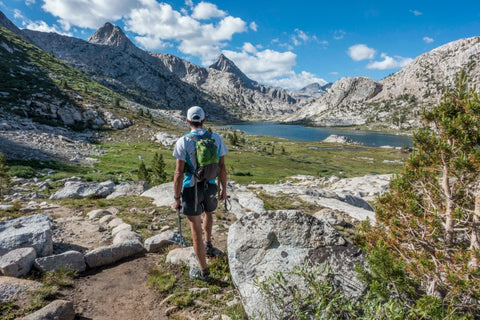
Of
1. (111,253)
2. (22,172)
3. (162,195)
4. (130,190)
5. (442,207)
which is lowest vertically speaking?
(130,190)

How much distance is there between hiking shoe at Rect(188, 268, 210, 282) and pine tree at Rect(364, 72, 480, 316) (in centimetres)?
384

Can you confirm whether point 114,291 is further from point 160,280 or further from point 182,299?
point 182,299

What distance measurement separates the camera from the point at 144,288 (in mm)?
5941

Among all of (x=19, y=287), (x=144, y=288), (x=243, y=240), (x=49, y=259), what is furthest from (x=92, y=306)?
(x=243, y=240)

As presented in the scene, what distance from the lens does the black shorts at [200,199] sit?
18.7ft

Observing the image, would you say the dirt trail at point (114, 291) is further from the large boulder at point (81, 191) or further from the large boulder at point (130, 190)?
the large boulder at point (130, 190)

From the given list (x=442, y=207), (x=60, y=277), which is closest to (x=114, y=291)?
(x=60, y=277)

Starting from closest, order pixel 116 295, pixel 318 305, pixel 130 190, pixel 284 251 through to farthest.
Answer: pixel 318 305 < pixel 284 251 < pixel 116 295 < pixel 130 190

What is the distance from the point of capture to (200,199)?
5.83m

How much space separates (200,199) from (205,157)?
3.61 feet

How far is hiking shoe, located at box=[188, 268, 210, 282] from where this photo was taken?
5887 millimetres

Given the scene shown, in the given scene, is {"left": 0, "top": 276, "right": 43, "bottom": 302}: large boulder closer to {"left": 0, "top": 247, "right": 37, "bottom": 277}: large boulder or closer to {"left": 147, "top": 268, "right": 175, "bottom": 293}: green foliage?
{"left": 0, "top": 247, "right": 37, "bottom": 277}: large boulder

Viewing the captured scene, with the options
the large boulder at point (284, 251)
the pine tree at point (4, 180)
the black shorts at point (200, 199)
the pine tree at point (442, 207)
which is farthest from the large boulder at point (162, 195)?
the pine tree at point (442, 207)

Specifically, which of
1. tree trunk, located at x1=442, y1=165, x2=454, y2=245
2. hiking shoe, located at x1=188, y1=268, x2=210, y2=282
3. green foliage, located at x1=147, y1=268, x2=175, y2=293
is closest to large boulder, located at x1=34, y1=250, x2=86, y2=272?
green foliage, located at x1=147, y1=268, x2=175, y2=293
